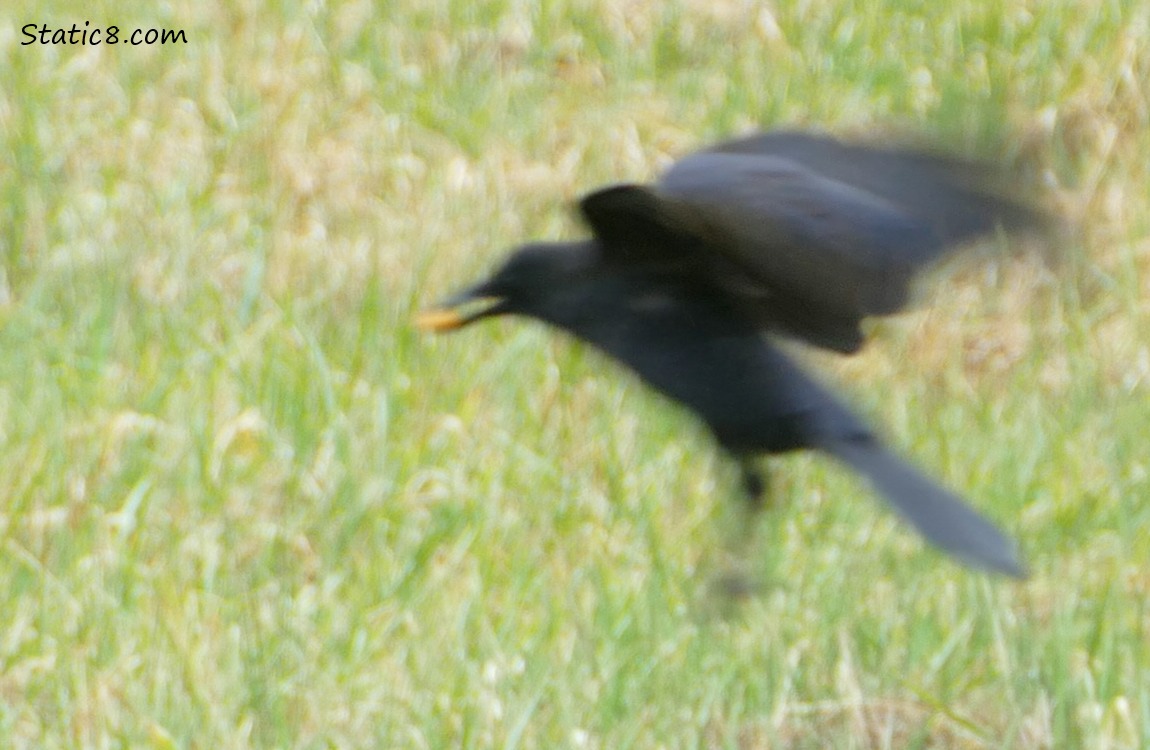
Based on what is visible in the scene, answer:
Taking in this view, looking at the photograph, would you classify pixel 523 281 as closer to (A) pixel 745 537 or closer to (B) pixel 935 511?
(A) pixel 745 537

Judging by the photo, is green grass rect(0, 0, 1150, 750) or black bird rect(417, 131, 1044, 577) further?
green grass rect(0, 0, 1150, 750)

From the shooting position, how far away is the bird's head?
297 cm

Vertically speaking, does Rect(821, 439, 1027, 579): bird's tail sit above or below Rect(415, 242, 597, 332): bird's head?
below

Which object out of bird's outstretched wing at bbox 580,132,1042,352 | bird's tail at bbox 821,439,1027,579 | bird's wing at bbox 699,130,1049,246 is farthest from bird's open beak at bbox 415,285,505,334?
bird's tail at bbox 821,439,1027,579

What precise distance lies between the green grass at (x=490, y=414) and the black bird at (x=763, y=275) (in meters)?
0.35

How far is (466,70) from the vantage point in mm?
5684

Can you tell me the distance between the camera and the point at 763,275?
2.68 meters

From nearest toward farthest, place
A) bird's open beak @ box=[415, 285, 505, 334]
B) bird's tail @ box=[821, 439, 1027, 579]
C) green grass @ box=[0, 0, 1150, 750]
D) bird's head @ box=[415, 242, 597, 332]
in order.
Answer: bird's tail @ box=[821, 439, 1027, 579], green grass @ box=[0, 0, 1150, 750], bird's head @ box=[415, 242, 597, 332], bird's open beak @ box=[415, 285, 505, 334]

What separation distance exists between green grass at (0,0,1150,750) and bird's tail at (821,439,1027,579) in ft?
1.05

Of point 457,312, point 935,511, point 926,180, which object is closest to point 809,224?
point 935,511

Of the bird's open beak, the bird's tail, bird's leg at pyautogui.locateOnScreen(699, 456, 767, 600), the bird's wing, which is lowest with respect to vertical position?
bird's leg at pyautogui.locateOnScreen(699, 456, 767, 600)

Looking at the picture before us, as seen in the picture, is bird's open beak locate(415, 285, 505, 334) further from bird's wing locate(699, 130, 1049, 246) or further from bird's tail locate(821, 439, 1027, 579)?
bird's tail locate(821, 439, 1027, 579)

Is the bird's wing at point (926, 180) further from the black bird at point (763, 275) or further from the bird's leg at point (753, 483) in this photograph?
the bird's leg at point (753, 483)

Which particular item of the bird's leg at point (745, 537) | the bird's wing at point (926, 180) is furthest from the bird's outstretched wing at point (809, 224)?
the bird's leg at point (745, 537)
